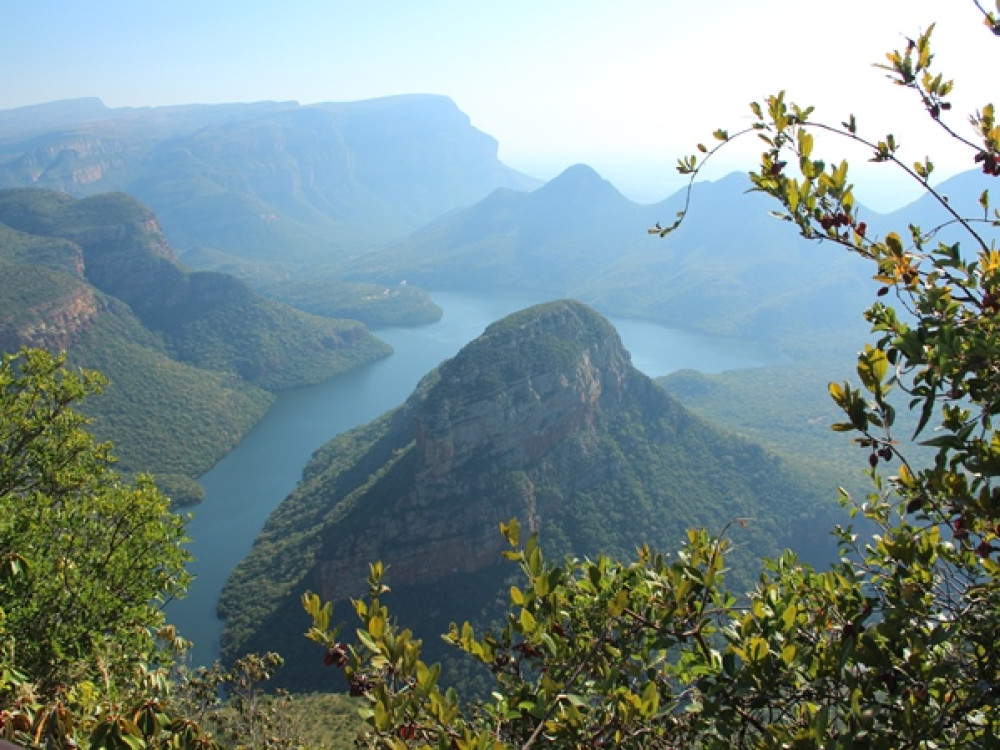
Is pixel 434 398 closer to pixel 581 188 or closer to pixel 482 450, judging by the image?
pixel 482 450

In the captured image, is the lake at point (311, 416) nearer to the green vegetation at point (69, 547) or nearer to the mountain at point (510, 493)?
the green vegetation at point (69, 547)

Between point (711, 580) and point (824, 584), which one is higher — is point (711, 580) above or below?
above

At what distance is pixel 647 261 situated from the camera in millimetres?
136625

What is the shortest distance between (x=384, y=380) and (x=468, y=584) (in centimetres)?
5094

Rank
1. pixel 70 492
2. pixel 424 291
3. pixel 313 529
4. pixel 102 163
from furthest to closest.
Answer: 1. pixel 102 163
2. pixel 424 291
3. pixel 313 529
4. pixel 70 492

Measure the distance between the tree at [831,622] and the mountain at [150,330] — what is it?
50.3 m

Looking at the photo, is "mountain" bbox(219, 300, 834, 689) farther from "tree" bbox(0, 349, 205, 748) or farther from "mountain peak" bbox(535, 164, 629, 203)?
"mountain peak" bbox(535, 164, 629, 203)

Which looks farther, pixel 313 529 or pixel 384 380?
pixel 384 380

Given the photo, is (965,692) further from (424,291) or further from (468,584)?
(424,291)

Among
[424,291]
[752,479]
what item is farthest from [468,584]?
[424,291]

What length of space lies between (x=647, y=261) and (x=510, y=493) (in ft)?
357

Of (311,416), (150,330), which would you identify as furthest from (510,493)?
(150,330)

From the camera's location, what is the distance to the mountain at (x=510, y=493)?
1320 inches

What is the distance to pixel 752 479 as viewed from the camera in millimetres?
42906
